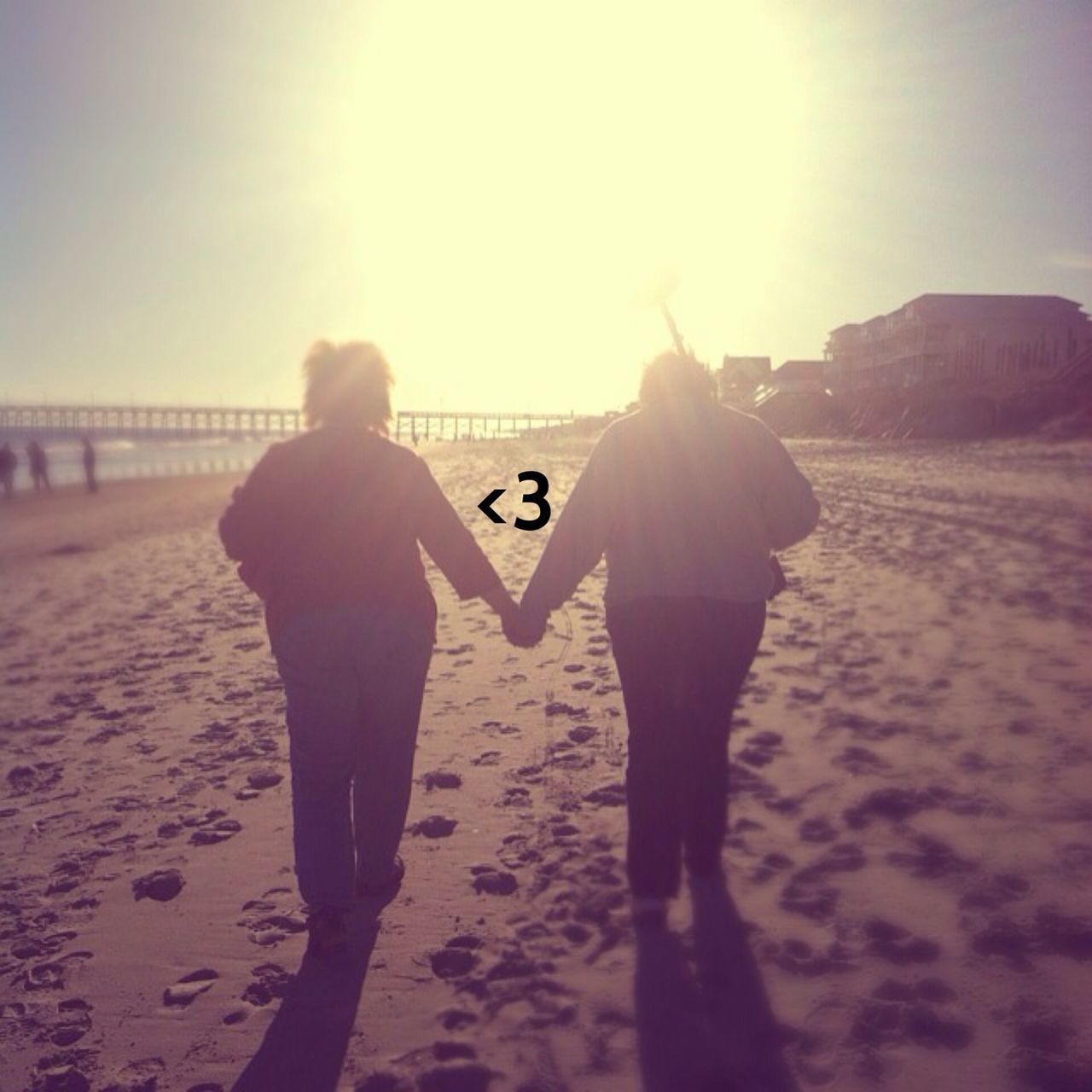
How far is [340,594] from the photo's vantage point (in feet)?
10.0

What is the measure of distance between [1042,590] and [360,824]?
24.4 ft

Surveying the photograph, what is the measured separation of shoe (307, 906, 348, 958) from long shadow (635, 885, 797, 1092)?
98cm

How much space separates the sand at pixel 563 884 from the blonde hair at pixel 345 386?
178cm

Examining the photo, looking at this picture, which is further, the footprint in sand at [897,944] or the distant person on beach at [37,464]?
the distant person on beach at [37,464]

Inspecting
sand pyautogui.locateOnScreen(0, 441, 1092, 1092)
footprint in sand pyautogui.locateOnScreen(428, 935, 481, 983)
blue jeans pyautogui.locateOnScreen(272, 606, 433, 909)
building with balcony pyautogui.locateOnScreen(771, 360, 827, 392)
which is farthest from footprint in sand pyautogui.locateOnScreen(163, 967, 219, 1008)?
building with balcony pyautogui.locateOnScreen(771, 360, 827, 392)

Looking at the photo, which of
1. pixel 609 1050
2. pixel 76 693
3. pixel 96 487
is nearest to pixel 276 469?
pixel 609 1050

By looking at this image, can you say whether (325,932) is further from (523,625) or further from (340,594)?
(523,625)

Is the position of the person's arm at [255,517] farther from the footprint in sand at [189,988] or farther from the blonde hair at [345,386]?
the footprint in sand at [189,988]

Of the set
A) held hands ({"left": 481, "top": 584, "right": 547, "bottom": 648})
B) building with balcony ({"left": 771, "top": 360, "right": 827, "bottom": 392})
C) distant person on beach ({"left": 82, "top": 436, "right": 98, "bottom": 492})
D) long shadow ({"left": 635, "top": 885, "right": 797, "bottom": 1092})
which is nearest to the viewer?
long shadow ({"left": 635, "top": 885, "right": 797, "bottom": 1092})

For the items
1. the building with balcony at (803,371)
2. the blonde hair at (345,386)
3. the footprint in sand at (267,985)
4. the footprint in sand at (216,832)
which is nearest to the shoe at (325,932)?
the footprint in sand at (267,985)

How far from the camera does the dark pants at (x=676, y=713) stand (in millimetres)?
3188

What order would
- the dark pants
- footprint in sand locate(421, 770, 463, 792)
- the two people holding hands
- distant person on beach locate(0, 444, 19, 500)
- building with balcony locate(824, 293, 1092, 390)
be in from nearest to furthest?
1. the two people holding hands
2. the dark pants
3. footprint in sand locate(421, 770, 463, 792)
4. distant person on beach locate(0, 444, 19, 500)
5. building with balcony locate(824, 293, 1092, 390)

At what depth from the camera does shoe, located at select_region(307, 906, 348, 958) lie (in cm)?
316

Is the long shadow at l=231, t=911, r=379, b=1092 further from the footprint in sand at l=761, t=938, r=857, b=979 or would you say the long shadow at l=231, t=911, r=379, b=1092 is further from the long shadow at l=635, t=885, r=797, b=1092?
the footprint in sand at l=761, t=938, r=857, b=979
